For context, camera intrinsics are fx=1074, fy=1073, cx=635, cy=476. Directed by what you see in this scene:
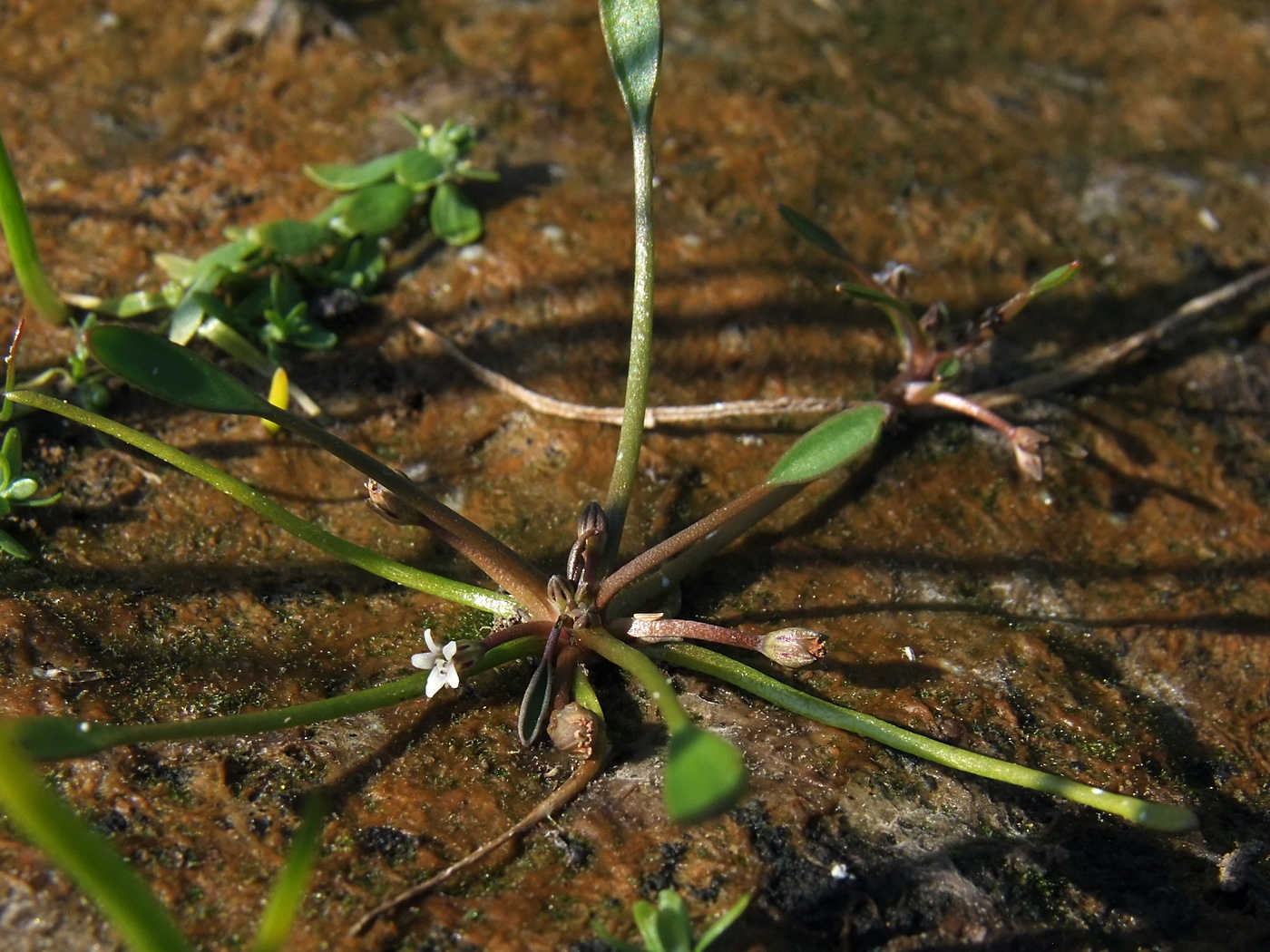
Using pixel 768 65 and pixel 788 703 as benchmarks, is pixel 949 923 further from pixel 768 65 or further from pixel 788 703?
pixel 768 65

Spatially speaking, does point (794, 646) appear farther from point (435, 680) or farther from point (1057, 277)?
point (1057, 277)

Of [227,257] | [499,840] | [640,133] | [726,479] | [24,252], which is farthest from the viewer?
[227,257]

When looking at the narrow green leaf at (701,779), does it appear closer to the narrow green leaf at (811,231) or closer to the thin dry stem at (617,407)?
the thin dry stem at (617,407)

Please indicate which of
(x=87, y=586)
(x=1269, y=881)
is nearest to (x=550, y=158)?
(x=87, y=586)

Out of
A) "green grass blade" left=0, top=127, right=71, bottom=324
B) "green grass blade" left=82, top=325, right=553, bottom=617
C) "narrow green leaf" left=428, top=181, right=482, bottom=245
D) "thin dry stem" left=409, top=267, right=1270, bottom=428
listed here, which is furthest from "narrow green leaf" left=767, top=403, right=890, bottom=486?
"green grass blade" left=0, top=127, right=71, bottom=324

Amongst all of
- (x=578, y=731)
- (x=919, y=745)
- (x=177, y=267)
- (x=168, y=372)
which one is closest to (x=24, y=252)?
(x=177, y=267)

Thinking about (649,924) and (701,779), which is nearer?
(701,779)

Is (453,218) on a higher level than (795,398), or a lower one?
higher

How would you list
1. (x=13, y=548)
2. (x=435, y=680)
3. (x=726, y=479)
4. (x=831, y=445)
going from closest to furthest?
(x=435, y=680)
(x=831, y=445)
(x=13, y=548)
(x=726, y=479)
